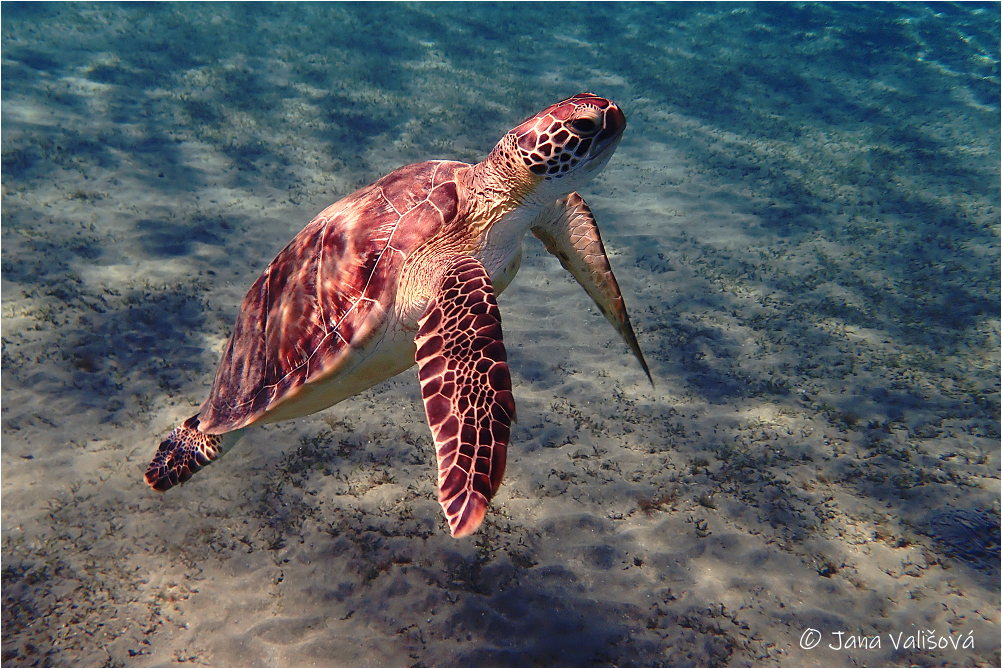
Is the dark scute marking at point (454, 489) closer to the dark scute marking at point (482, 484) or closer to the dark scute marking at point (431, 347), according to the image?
the dark scute marking at point (482, 484)

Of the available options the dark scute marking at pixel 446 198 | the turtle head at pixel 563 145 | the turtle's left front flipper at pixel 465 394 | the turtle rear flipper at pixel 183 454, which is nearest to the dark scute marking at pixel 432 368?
the turtle's left front flipper at pixel 465 394

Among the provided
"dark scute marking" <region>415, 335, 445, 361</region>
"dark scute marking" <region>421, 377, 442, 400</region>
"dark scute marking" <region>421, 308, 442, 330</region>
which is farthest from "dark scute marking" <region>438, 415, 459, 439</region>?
"dark scute marking" <region>421, 308, 442, 330</region>

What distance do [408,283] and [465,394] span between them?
Answer: 0.76 metres

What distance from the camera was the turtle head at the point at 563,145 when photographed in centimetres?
235

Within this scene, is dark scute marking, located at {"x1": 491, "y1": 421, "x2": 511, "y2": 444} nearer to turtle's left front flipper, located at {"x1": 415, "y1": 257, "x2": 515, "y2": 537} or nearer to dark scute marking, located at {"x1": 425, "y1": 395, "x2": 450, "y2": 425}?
turtle's left front flipper, located at {"x1": 415, "y1": 257, "x2": 515, "y2": 537}

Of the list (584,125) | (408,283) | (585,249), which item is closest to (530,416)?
(585,249)

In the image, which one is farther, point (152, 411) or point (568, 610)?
point (152, 411)

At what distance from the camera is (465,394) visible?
1890mm

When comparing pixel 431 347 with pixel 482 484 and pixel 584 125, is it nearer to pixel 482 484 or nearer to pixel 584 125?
pixel 482 484

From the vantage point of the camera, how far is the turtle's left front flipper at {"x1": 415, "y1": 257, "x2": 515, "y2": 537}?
170 centimetres

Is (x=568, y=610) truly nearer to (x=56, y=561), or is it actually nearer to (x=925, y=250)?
(x=56, y=561)

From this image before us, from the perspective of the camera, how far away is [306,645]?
7.79ft

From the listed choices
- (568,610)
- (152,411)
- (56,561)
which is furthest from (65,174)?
(568,610)

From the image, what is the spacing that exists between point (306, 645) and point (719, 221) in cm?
595
